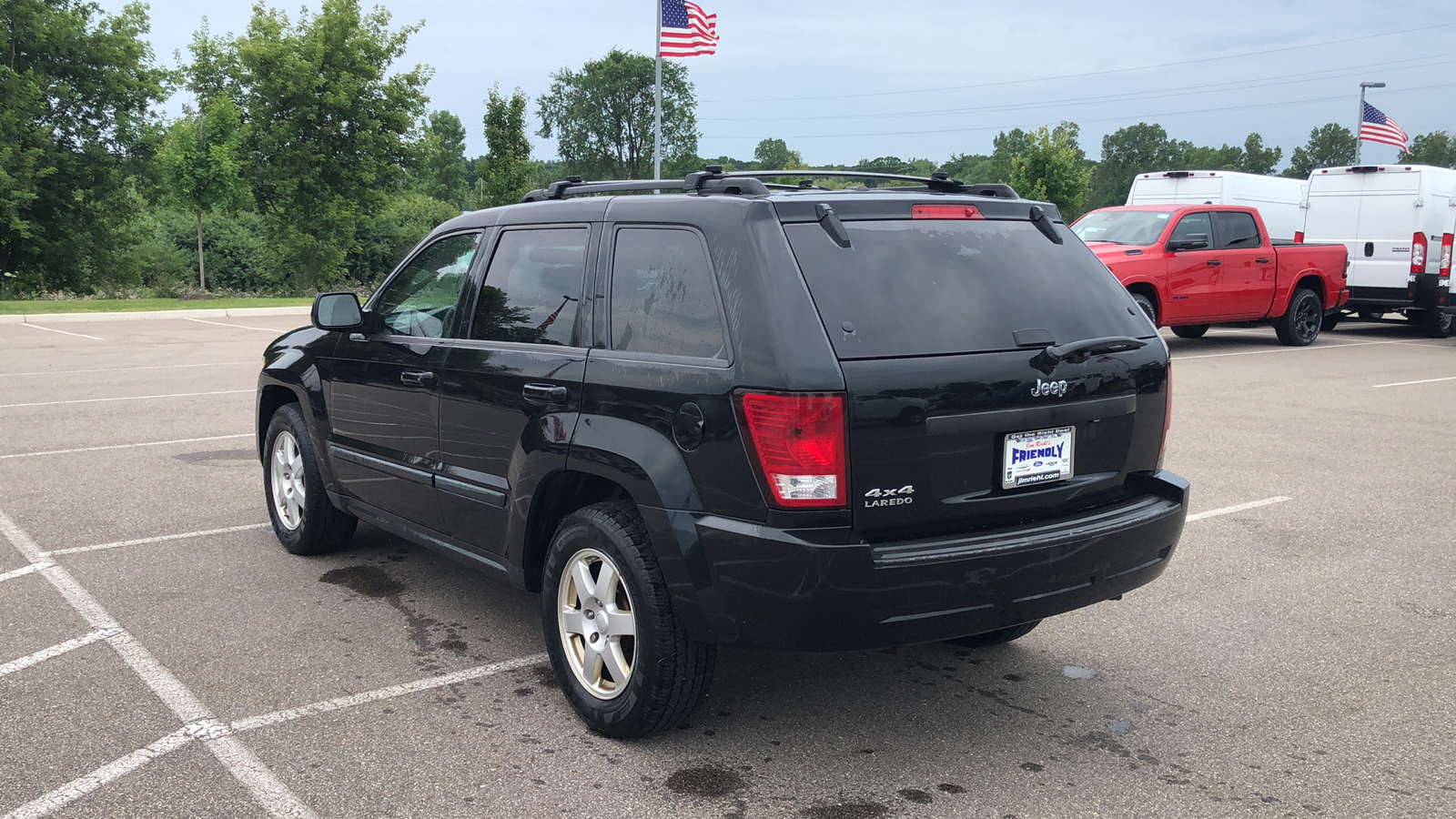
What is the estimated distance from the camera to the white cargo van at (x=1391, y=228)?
18.8 m

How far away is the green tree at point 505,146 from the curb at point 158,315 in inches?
575

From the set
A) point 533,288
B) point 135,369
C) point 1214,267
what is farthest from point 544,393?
point 1214,267

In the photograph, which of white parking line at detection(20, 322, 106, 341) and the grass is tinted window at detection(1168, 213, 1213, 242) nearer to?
white parking line at detection(20, 322, 106, 341)

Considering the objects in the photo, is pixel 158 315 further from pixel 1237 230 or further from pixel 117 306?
pixel 1237 230

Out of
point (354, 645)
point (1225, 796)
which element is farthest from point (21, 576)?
point (1225, 796)

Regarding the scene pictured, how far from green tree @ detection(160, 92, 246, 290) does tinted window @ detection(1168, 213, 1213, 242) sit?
26.9 meters

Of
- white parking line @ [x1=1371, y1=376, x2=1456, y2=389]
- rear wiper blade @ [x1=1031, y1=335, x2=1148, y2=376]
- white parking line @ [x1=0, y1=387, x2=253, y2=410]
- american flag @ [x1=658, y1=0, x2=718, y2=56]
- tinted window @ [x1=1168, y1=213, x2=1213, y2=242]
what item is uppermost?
american flag @ [x1=658, y1=0, x2=718, y2=56]

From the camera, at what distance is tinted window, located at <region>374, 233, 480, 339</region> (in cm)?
475

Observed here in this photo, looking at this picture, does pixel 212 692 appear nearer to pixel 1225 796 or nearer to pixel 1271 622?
pixel 1225 796

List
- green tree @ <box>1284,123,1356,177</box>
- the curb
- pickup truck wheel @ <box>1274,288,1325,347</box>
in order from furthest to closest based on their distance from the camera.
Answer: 1. green tree @ <box>1284,123,1356,177</box>
2. the curb
3. pickup truck wheel @ <box>1274,288,1325,347</box>

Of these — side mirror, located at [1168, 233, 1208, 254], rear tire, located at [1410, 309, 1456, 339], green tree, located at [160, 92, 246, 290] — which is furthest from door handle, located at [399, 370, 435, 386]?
green tree, located at [160, 92, 246, 290]

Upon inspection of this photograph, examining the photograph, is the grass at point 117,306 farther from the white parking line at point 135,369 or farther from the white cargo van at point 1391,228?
the white cargo van at point 1391,228

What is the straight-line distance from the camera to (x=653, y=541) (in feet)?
11.3

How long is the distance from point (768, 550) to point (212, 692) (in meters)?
2.14
